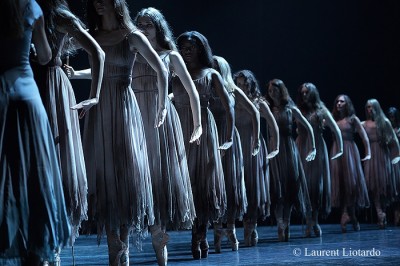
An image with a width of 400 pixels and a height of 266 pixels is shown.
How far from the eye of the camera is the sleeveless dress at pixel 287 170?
8070mm

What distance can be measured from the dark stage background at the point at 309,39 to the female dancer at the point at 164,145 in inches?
145

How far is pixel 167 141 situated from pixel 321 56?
282 inches

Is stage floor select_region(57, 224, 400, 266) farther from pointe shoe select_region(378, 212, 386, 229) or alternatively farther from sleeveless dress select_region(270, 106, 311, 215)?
pointe shoe select_region(378, 212, 386, 229)

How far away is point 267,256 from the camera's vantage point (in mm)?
5758

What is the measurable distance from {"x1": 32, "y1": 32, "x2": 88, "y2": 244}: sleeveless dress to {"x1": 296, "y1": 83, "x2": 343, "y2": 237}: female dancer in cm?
491

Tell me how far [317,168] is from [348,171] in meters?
1.01

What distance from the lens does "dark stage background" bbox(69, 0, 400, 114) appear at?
32.8 ft

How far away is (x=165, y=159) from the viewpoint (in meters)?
5.02

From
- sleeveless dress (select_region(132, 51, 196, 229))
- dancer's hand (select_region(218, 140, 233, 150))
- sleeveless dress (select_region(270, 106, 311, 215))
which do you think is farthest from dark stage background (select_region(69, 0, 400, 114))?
sleeveless dress (select_region(132, 51, 196, 229))

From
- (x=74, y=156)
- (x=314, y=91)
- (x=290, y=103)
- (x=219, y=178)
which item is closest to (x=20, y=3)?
(x=74, y=156)

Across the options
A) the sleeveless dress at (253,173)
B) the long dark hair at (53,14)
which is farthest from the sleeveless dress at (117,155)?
the sleeveless dress at (253,173)

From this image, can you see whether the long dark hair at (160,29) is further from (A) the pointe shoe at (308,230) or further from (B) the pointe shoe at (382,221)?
(B) the pointe shoe at (382,221)

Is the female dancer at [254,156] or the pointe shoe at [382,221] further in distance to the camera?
the pointe shoe at [382,221]

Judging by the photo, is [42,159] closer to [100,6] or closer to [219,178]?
[100,6]
